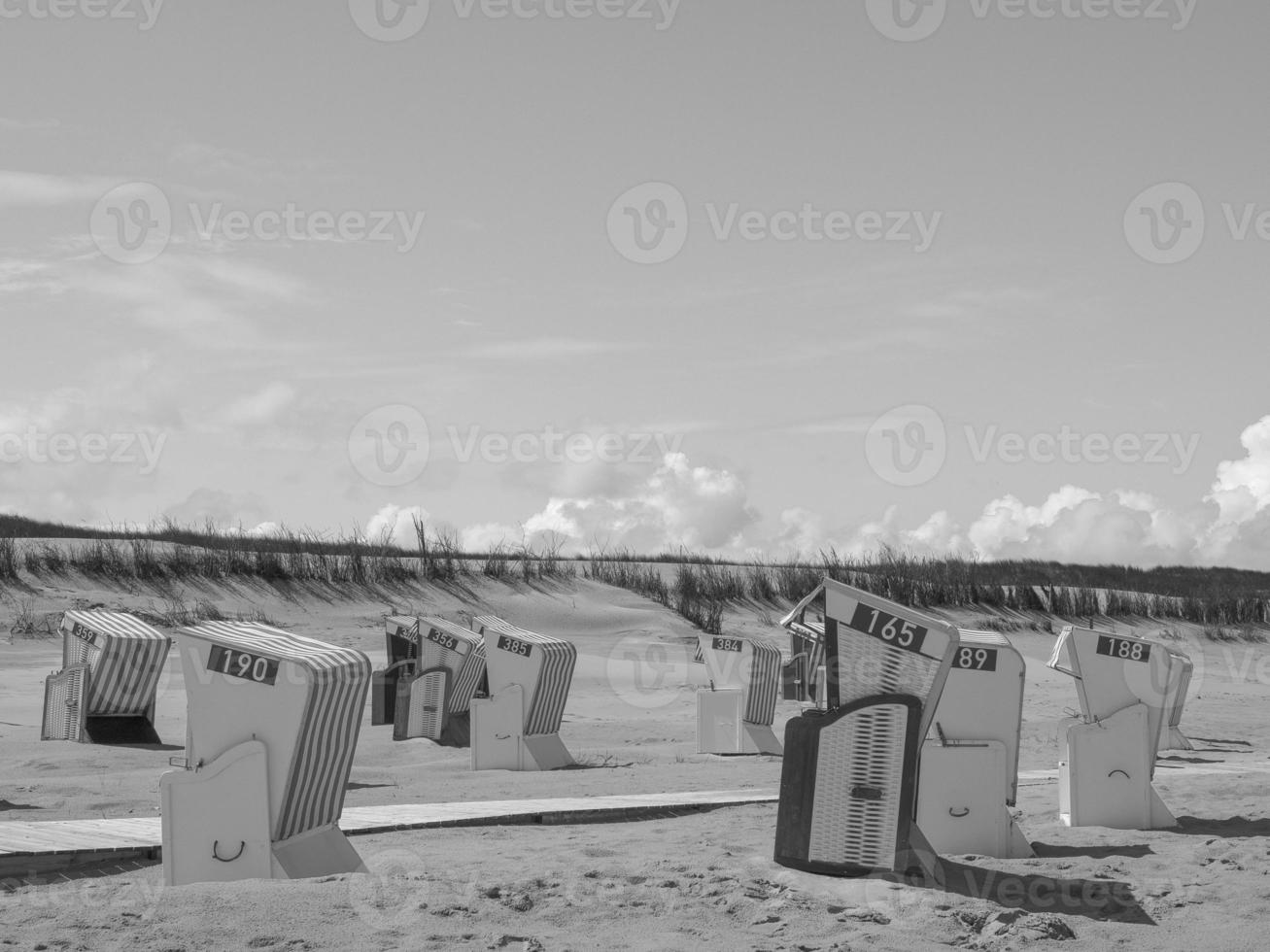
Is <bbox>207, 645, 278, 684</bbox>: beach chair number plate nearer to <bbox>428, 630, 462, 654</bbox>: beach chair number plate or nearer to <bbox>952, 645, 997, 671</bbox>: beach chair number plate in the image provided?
<bbox>952, 645, 997, 671</bbox>: beach chair number plate

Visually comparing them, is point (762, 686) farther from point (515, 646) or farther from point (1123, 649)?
point (1123, 649)

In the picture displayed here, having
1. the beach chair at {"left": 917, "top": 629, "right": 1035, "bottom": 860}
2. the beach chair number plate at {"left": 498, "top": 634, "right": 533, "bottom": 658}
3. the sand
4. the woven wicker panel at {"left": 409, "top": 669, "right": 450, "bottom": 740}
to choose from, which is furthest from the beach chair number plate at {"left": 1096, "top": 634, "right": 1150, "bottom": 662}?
the woven wicker panel at {"left": 409, "top": 669, "right": 450, "bottom": 740}

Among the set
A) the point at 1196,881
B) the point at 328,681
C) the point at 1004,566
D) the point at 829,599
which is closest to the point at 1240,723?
the point at 1196,881

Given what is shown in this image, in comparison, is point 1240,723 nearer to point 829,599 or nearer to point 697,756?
point 697,756

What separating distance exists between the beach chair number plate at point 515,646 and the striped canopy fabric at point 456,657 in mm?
2452

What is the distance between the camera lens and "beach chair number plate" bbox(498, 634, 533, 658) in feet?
43.9

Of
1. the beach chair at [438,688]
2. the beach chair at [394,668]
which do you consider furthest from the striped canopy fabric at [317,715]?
the beach chair at [394,668]

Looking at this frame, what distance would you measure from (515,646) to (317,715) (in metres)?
6.77

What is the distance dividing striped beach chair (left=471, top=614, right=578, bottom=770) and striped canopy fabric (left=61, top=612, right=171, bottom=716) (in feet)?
13.3

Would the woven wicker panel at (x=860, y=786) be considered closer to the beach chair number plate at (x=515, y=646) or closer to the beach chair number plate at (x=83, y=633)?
the beach chair number plate at (x=515, y=646)

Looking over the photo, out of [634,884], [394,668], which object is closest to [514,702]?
[394,668]

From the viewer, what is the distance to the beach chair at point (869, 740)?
714cm

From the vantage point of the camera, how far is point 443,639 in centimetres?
1595

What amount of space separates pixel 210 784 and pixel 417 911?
1.24m
